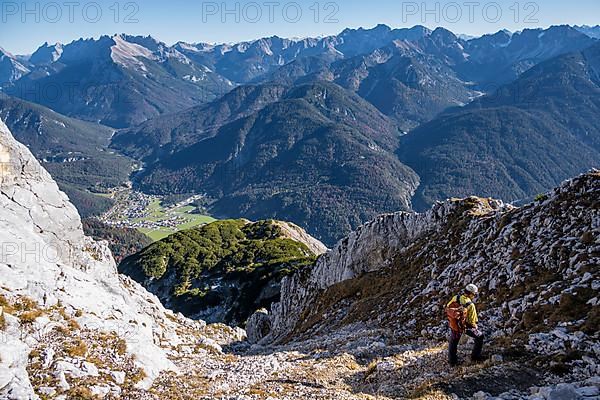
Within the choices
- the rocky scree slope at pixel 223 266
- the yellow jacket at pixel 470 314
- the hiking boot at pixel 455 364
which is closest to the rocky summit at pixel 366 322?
the hiking boot at pixel 455 364

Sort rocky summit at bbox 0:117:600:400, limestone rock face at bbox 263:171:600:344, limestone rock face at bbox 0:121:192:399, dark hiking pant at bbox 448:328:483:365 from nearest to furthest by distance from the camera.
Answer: rocky summit at bbox 0:117:600:400, dark hiking pant at bbox 448:328:483:365, limestone rock face at bbox 0:121:192:399, limestone rock face at bbox 263:171:600:344

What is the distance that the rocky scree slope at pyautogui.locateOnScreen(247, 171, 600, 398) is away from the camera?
18031 mm

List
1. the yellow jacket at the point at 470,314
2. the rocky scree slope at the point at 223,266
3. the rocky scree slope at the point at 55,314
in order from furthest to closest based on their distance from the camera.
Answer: the rocky scree slope at the point at 223,266, the yellow jacket at the point at 470,314, the rocky scree slope at the point at 55,314

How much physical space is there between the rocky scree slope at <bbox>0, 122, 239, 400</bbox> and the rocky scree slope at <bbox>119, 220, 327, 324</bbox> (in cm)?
3910

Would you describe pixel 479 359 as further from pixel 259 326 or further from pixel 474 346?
pixel 259 326

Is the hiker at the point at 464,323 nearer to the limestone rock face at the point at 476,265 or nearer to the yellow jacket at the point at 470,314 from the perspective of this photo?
the yellow jacket at the point at 470,314

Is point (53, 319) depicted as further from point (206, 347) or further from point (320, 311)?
point (320, 311)

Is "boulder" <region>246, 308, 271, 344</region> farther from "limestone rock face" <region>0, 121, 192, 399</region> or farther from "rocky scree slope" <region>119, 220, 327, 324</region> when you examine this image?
"limestone rock face" <region>0, 121, 192, 399</region>

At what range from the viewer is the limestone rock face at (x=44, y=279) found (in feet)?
62.0

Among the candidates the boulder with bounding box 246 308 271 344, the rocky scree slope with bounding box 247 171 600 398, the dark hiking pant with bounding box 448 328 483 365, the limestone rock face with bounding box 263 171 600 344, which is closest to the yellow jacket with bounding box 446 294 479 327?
the dark hiking pant with bounding box 448 328 483 365

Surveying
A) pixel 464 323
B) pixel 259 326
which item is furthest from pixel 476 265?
pixel 259 326

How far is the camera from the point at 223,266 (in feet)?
344

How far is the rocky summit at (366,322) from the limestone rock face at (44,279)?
9cm

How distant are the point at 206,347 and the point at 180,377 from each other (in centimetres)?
1195
